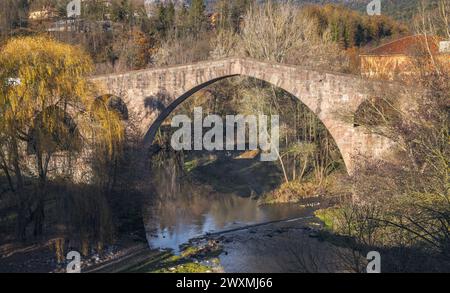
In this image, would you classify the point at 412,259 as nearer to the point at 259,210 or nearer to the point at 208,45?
the point at 259,210

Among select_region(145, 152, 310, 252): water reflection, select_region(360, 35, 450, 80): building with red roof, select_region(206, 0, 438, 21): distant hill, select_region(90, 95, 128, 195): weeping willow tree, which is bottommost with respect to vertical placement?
select_region(145, 152, 310, 252): water reflection

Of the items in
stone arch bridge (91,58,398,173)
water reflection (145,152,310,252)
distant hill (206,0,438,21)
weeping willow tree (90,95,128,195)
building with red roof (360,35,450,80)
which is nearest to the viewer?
building with red roof (360,35,450,80)

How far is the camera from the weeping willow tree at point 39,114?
1234cm

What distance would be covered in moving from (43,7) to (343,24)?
18.0m

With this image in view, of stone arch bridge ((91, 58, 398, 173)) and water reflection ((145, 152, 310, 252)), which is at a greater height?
stone arch bridge ((91, 58, 398, 173))

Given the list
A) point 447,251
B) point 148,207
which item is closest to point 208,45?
point 148,207

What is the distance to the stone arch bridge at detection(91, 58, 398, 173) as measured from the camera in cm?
1556

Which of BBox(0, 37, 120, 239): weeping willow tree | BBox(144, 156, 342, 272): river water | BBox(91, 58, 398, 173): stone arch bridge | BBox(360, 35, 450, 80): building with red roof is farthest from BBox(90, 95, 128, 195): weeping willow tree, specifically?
BBox(360, 35, 450, 80): building with red roof

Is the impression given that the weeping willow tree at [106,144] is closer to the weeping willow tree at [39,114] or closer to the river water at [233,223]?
the weeping willow tree at [39,114]

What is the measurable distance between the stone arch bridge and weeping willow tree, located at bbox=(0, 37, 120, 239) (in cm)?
285

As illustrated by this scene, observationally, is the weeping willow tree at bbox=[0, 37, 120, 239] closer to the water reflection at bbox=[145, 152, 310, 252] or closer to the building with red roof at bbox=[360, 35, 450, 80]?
the water reflection at bbox=[145, 152, 310, 252]

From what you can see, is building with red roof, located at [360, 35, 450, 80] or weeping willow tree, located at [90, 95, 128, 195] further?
weeping willow tree, located at [90, 95, 128, 195]

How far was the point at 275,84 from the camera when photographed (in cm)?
1658

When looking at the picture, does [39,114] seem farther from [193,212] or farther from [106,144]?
[193,212]
